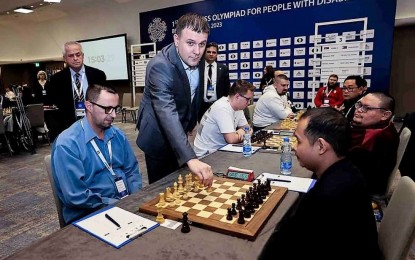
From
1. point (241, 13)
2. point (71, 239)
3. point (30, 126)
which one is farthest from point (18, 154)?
point (241, 13)

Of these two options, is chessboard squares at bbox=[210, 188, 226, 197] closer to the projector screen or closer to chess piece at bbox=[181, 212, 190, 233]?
chess piece at bbox=[181, 212, 190, 233]

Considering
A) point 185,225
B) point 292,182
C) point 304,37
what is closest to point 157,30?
point 304,37

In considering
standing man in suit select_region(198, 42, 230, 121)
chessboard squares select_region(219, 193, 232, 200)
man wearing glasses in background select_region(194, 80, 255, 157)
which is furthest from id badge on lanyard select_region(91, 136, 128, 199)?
standing man in suit select_region(198, 42, 230, 121)

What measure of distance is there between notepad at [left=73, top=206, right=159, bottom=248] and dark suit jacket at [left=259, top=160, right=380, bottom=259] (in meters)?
0.48

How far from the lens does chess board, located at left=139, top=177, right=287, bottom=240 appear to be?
112 cm

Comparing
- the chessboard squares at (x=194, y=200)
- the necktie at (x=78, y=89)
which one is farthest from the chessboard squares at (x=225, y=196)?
the necktie at (x=78, y=89)

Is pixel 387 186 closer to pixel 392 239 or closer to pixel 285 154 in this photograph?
pixel 285 154

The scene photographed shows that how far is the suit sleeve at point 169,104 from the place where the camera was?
1617 mm

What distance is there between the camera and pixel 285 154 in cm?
190

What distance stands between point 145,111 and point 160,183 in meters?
0.52

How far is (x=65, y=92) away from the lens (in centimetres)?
312

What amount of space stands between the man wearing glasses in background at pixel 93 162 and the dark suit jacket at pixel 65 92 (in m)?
1.49

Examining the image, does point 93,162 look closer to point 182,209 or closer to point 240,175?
point 182,209

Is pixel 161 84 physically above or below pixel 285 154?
above
